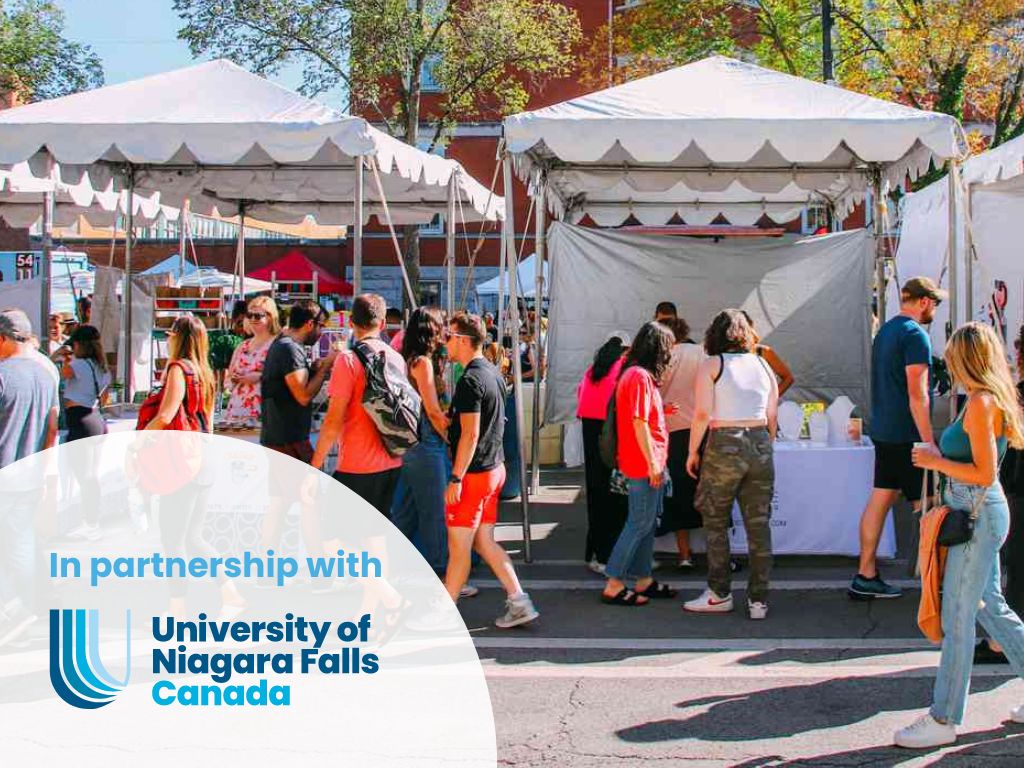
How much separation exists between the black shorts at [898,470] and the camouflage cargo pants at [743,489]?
0.88m

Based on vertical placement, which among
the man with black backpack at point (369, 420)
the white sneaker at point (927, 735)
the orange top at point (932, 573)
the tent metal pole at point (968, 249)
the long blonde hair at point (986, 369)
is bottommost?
the white sneaker at point (927, 735)

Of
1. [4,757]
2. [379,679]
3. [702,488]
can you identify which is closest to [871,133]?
[702,488]

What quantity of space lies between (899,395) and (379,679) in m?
3.56

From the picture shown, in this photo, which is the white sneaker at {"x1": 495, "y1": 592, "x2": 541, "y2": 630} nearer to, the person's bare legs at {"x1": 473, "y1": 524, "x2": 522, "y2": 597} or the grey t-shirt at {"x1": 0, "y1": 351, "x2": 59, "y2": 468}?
the person's bare legs at {"x1": 473, "y1": 524, "x2": 522, "y2": 597}

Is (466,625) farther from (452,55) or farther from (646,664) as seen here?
(452,55)

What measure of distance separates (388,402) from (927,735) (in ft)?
10.3

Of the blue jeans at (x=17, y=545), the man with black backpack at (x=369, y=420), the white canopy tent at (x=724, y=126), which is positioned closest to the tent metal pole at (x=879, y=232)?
the white canopy tent at (x=724, y=126)

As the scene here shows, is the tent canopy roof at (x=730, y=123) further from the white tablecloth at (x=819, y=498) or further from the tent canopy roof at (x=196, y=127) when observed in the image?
the white tablecloth at (x=819, y=498)

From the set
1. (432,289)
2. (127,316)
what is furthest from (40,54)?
(127,316)

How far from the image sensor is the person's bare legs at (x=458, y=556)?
5.84 metres

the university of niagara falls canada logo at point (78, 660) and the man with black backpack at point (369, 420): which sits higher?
the man with black backpack at point (369, 420)

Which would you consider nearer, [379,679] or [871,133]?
[379,679]

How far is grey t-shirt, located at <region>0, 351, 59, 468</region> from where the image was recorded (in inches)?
231

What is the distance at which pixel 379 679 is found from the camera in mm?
5301
